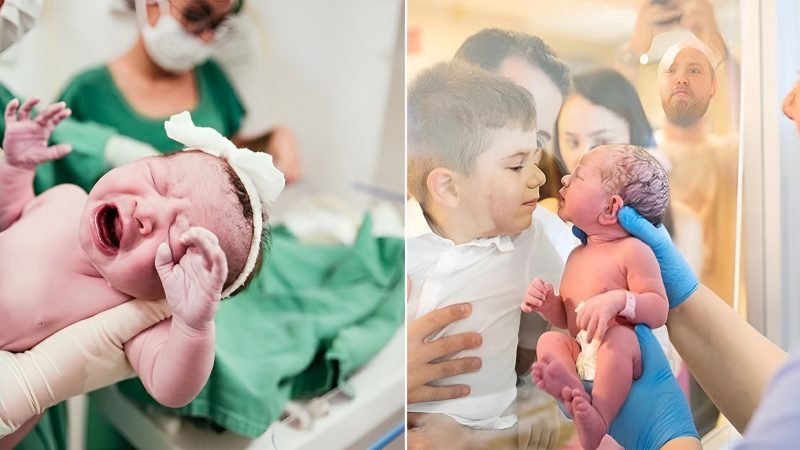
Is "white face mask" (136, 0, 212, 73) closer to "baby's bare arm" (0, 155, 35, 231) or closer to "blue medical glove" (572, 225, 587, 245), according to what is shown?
"baby's bare arm" (0, 155, 35, 231)

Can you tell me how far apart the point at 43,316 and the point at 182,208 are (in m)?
0.28

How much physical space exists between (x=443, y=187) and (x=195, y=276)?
44 cm

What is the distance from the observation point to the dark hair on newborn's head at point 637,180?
124 cm

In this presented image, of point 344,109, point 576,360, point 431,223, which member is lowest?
point 576,360

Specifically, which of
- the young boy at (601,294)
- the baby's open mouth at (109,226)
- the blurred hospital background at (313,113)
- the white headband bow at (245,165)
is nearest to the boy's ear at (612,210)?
the young boy at (601,294)

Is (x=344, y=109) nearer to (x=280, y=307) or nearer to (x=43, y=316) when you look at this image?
(x=280, y=307)

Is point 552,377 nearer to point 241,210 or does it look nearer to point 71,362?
point 241,210

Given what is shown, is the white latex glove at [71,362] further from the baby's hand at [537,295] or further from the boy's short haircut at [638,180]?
the boy's short haircut at [638,180]

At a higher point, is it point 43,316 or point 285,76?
point 285,76

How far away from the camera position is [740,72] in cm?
130

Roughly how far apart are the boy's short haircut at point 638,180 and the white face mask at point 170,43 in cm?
71

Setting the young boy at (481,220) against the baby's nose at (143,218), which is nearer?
the baby's nose at (143,218)

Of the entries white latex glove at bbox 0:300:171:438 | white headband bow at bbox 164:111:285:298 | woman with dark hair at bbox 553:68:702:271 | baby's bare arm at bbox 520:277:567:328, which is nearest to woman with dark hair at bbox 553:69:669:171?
woman with dark hair at bbox 553:68:702:271

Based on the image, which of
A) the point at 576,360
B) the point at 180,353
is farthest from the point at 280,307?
the point at 576,360
